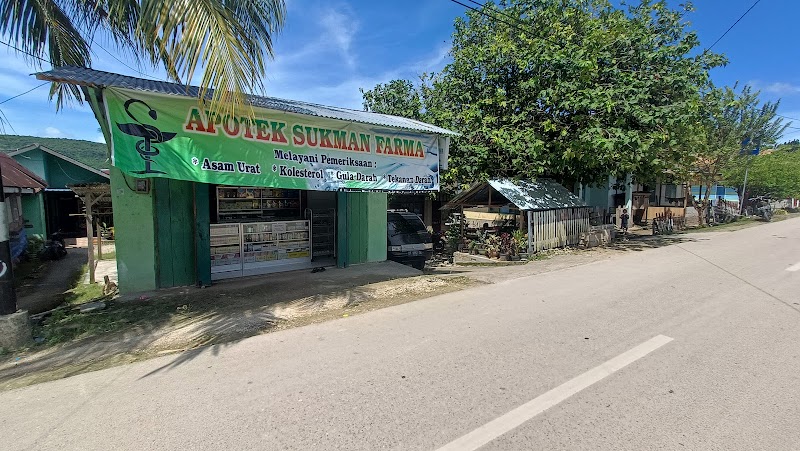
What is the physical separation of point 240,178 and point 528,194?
990 centimetres

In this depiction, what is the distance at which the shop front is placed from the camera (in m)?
5.73

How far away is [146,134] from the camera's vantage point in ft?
18.7

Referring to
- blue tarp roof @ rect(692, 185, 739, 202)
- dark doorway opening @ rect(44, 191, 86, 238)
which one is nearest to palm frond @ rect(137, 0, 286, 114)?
dark doorway opening @ rect(44, 191, 86, 238)

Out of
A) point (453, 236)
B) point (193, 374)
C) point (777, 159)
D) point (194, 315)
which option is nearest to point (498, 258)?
point (453, 236)

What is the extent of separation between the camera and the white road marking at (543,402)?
2828 mm

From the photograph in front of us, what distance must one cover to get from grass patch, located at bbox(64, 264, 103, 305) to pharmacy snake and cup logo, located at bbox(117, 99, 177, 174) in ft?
10.8

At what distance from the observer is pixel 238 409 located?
3.26m

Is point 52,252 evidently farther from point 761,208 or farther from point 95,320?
point 761,208

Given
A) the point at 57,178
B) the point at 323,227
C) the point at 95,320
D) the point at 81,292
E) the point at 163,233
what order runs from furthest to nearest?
the point at 57,178 → the point at 323,227 → the point at 81,292 → the point at 163,233 → the point at 95,320

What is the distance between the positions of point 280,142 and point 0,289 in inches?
158

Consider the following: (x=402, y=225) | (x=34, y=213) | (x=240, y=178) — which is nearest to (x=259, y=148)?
(x=240, y=178)

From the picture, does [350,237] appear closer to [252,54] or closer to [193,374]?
[252,54]

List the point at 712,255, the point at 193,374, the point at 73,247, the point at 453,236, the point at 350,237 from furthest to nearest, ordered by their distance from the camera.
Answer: the point at 73,247, the point at 453,236, the point at 712,255, the point at 350,237, the point at 193,374

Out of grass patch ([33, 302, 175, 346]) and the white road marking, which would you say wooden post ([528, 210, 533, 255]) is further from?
grass patch ([33, 302, 175, 346])
